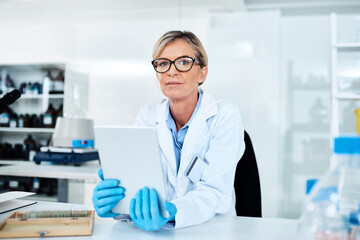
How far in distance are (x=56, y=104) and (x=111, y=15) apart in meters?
1.24

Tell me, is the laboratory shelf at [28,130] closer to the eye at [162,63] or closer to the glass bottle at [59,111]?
the glass bottle at [59,111]

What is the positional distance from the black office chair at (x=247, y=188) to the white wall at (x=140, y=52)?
1747 millimetres

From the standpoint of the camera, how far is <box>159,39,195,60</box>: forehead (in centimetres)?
136

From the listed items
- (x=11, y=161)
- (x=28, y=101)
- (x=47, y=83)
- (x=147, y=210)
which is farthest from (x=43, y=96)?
(x=147, y=210)

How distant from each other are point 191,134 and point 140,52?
8.50 ft

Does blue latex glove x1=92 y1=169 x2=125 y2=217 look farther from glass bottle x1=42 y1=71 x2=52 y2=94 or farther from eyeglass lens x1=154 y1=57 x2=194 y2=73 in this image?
glass bottle x1=42 y1=71 x2=52 y2=94

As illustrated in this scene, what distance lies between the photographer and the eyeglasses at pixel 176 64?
52.9 inches

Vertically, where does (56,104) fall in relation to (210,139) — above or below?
above

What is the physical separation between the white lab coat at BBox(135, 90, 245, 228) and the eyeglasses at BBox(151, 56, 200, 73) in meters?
0.17

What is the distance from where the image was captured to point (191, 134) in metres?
1.35

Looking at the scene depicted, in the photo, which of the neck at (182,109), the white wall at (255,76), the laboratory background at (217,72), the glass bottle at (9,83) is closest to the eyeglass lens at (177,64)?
the neck at (182,109)

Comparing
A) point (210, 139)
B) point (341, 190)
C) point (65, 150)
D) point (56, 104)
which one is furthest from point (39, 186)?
point (341, 190)

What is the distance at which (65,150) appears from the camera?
8.70 ft

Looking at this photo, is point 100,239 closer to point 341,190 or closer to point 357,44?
point 341,190
